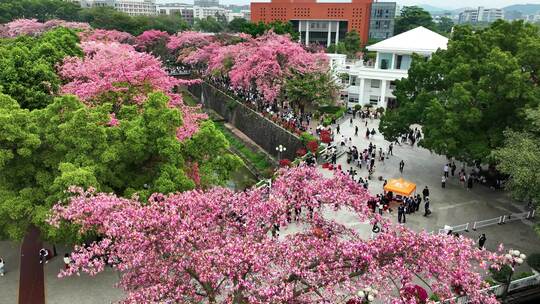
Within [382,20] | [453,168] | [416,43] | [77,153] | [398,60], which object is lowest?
[453,168]

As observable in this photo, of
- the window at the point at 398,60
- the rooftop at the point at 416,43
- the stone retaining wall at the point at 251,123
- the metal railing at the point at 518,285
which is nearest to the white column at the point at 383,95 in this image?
the window at the point at 398,60

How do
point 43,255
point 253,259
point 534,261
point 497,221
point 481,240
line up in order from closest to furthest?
point 253,259, point 534,261, point 481,240, point 43,255, point 497,221

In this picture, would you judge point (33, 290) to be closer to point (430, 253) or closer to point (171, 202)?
point (171, 202)

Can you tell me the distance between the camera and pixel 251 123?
127ft

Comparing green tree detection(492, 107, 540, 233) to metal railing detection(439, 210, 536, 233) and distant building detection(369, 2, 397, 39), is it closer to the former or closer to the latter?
metal railing detection(439, 210, 536, 233)

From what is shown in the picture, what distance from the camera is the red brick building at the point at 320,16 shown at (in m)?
77.4

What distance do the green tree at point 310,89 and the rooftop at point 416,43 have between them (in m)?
6.95

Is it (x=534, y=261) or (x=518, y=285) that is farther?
(x=534, y=261)

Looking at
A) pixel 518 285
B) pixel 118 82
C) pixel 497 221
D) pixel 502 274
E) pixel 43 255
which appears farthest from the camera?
pixel 118 82

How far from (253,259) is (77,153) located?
9240 millimetres

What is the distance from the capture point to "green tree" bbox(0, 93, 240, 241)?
46.7 ft

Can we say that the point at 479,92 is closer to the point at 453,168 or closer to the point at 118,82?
the point at 453,168

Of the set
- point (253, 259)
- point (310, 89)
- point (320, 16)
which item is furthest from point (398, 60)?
point (320, 16)

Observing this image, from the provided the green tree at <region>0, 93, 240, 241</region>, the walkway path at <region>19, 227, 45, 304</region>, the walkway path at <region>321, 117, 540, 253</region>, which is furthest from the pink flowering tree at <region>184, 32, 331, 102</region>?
the walkway path at <region>19, 227, 45, 304</region>
